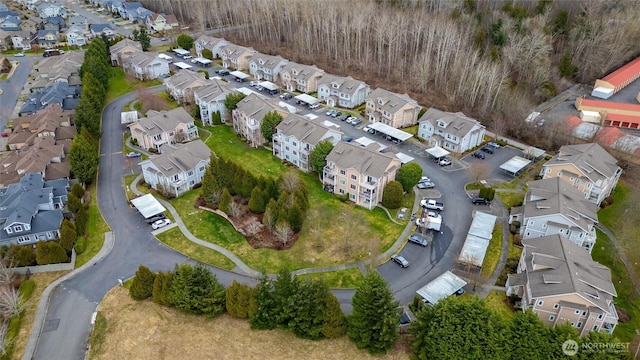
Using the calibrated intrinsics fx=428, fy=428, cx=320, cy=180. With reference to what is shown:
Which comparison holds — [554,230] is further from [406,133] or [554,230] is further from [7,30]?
[7,30]

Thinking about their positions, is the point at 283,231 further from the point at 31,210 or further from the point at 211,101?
the point at 211,101

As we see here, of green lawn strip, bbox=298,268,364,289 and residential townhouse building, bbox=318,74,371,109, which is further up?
residential townhouse building, bbox=318,74,371,109

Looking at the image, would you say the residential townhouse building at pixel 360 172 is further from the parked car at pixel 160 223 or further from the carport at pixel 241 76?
the carport at pixel 241 76

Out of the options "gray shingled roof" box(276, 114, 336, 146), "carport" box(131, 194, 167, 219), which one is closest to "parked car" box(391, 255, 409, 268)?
"gray shingled roof" box(276, 114, 336, 146)

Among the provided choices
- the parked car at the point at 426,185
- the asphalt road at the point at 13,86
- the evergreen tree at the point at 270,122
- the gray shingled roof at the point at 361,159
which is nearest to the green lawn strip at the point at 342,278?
the gray shingled roof at the point at 361,159

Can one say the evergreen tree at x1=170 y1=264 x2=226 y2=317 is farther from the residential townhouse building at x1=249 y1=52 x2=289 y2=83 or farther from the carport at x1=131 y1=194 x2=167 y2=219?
the residential townhouse building at x1=249 y1=52 x2=289 y2=83

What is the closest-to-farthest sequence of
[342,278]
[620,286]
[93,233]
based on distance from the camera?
[620,286], [342,278], [93,233]

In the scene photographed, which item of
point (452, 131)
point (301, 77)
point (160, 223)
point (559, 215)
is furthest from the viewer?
point (301, 77)

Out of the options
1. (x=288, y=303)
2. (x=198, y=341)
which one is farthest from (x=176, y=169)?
(x=288, y=303)
